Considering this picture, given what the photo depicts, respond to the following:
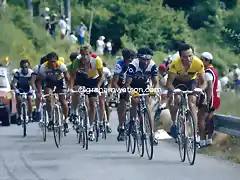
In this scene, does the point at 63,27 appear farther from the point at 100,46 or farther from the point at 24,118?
the point at 24,118

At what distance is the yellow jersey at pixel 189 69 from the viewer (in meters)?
17.0

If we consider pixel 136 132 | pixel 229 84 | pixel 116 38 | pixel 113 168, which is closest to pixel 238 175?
pixel 113 168

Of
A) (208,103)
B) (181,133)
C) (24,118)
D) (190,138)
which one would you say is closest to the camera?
(190,138)

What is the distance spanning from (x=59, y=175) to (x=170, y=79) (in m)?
3.06

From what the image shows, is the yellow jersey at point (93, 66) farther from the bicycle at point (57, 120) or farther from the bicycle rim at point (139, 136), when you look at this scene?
the bicycle rim at point (139, 136)

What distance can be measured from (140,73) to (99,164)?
96.7 inches

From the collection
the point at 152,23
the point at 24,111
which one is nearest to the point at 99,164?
the point at 24,111

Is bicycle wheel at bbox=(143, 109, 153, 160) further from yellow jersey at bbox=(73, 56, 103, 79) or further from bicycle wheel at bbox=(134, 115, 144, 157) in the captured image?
yellow jersey at bbox=(73, 56, 103, 79)

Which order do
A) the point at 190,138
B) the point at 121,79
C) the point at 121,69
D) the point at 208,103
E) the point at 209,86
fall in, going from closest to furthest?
the point at 190,138 < the point at 209,86 < the point at 208,103 < the point at 121,69 < the point at 121,79

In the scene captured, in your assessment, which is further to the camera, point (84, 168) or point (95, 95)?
point (95, 95)

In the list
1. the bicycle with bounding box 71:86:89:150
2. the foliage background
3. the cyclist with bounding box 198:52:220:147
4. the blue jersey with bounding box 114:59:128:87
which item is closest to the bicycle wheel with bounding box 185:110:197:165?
the cyclist with bounding box 198:52:220:147

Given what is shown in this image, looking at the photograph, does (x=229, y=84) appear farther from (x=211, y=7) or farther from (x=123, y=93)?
(x=211, y=7)

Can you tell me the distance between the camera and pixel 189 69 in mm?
17031

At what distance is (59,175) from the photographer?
14.9 m
